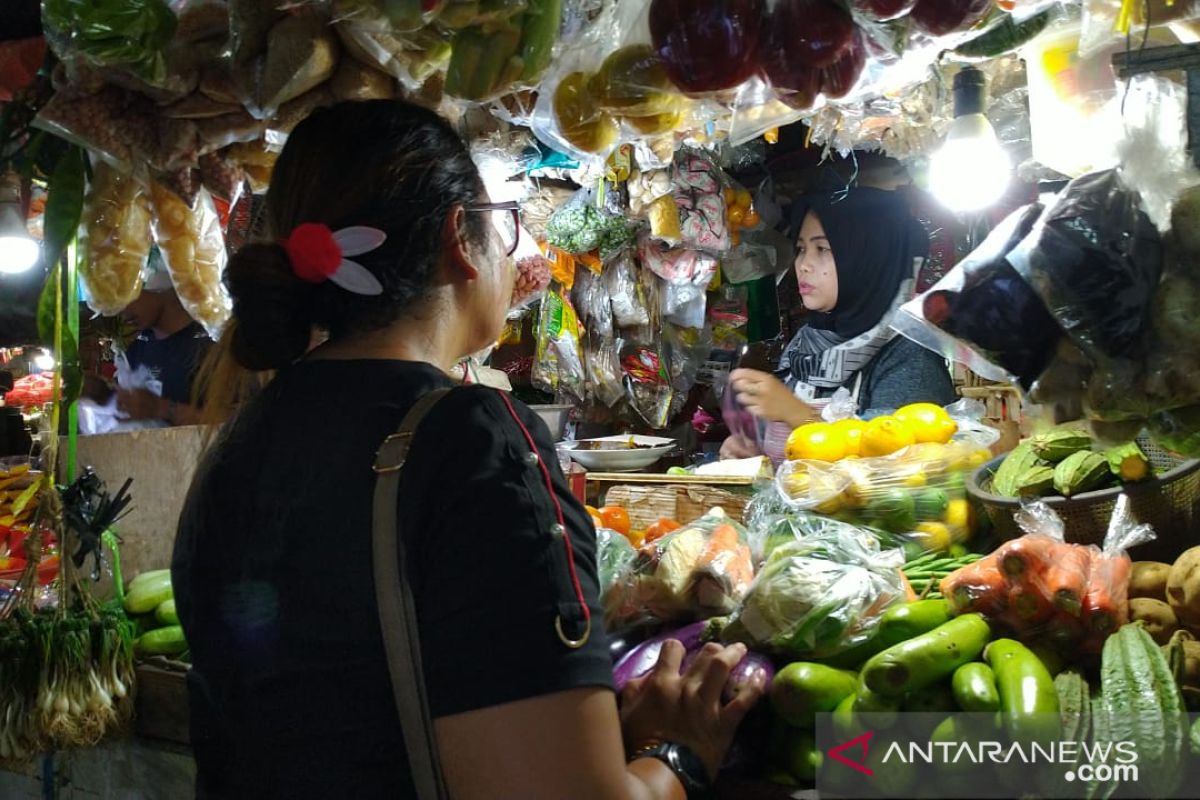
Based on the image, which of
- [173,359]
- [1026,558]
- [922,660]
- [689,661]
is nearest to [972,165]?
[1026,558]

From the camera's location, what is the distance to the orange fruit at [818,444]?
2.33 metres

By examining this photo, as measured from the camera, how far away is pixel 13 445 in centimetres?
390

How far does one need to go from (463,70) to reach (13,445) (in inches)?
141

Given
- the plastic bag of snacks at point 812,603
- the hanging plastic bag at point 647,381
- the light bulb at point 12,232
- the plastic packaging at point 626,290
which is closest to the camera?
the plastic bag of snacks at point 812,603

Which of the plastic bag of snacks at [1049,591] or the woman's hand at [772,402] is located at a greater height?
the plastic bag of snacks at [1049,591]

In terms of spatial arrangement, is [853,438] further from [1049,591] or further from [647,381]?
[647,381]

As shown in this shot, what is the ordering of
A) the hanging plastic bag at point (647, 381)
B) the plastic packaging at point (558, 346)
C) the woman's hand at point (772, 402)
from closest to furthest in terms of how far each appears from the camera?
1. the woman's hand at point (772, 402)
2. the plastic packaging at point (558, 346)
3. the hanging plastic bag at point (647, 381)

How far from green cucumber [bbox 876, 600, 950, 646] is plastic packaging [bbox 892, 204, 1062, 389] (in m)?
0.47

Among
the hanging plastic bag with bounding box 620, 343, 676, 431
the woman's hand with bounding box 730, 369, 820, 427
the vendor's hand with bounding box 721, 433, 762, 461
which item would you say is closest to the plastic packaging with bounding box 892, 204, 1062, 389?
the woman's hand with bounding box 730, 369, 820, 427

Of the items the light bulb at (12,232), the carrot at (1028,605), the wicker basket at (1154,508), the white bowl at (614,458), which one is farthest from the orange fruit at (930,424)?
the light bulb at (12,232)

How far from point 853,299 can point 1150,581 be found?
2.49 metres

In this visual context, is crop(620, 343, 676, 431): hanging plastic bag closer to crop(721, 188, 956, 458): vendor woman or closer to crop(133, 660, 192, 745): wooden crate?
crop(721, 188, 956, 458): vendor woman

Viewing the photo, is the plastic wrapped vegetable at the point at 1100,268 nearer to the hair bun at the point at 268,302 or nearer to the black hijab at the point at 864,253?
the hair bun at the point at 268,302

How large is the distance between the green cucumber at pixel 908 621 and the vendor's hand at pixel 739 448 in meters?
2.13
